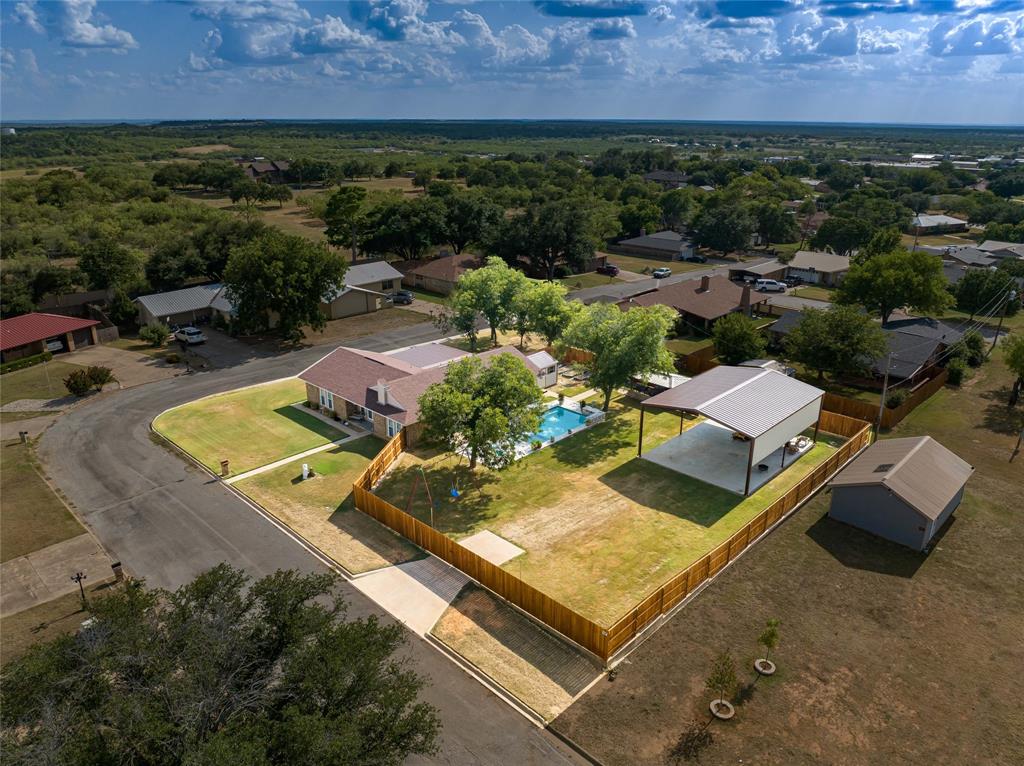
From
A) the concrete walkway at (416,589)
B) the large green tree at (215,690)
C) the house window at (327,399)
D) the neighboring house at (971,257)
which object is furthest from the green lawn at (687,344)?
the neighboring house at (971,257)

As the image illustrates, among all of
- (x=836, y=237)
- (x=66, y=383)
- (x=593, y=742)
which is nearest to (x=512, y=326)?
(x=66, y=383)

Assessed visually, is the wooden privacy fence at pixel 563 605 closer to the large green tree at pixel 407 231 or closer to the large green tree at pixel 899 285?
the large green tree at pixel 899 285

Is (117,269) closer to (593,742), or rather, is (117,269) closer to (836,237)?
(593,742)

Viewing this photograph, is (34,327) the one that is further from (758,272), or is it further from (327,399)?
(758,272)

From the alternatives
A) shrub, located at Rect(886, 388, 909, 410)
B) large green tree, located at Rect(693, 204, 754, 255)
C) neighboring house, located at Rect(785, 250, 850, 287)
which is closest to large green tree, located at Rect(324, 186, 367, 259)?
large green tree, located at Rect(693, 204, 754, 255)

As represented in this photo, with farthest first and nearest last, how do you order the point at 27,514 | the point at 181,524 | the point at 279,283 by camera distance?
1. the point at 279,283
2. the point at 27,514
3. the point at 181,524

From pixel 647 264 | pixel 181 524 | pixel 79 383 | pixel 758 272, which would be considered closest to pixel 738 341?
pixel 758 272
